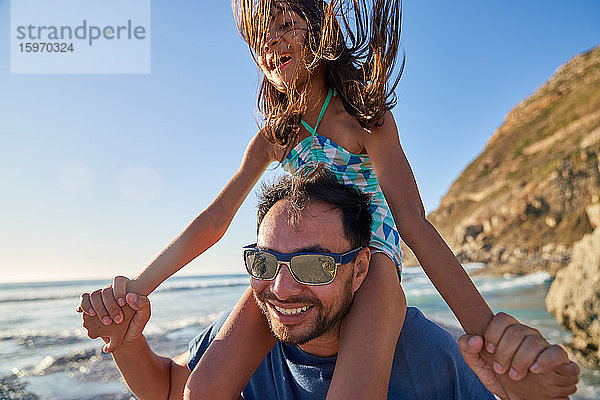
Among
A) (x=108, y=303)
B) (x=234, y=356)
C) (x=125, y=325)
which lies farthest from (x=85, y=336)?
(x=234, y=356)

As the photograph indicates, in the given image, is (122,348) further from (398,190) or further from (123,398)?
(123,398)

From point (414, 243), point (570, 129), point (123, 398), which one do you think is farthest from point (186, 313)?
point (570, 129)

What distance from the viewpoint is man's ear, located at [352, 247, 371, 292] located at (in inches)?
95.7

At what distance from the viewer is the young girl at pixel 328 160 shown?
7.51 ft

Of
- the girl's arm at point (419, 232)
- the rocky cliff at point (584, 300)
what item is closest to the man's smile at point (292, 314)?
the girl's arm at point (419, 232)

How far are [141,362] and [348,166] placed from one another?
1623 mm

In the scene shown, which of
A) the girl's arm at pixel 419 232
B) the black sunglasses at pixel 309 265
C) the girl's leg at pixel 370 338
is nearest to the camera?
the girl's arm at pixel 419 232

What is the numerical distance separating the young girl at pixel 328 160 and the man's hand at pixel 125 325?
52 mm

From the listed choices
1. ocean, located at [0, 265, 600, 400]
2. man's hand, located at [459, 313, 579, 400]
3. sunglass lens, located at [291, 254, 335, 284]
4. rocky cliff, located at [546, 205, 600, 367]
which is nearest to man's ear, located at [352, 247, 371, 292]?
sunglass lens, located at [291, 254, 335, 284]

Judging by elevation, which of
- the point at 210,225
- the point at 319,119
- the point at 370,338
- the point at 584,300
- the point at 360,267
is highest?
the point at 319,119

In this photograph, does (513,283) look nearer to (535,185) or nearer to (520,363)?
(535,185)

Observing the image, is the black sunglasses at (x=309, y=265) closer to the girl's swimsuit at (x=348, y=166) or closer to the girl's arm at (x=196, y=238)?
the girl's swimsuit at (x=348, y=166)

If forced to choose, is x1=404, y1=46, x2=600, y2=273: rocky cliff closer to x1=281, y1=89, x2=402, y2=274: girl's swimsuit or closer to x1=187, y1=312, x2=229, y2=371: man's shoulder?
x1=281, y1=89, x2=402, y2=274: girl's swimsuit

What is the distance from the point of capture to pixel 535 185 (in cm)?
3828
